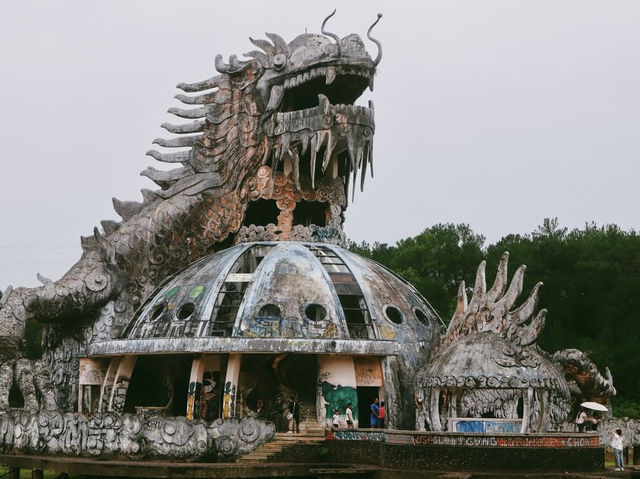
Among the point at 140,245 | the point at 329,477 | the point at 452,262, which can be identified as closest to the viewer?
the point at 329,477

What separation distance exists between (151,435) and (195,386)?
11.6 ft

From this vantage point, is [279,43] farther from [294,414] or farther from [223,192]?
[294,414]

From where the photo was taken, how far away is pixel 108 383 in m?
37.2

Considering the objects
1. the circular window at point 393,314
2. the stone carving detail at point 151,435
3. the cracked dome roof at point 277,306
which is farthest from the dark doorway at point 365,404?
the stone carving detail at point 151,435

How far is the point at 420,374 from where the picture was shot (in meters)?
32.8

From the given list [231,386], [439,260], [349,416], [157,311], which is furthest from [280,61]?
[439,260]

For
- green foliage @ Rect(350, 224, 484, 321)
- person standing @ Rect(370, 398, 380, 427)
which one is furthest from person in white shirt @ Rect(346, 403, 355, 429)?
green foliage @ Rect(350, 224, 484, 321)

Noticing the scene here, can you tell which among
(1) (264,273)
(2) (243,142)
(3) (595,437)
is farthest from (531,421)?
(2) (243,142)

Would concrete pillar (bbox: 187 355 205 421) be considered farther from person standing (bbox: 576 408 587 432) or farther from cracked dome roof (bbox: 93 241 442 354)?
person standing (bbox: 576 408 587 432)

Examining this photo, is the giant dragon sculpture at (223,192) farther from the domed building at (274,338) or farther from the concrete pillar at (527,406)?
the concrete pillar at (527,406)

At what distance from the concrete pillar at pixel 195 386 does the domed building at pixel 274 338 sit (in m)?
0.03

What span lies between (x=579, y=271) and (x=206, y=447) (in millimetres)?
27886

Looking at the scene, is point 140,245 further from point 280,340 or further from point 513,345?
point 513,345

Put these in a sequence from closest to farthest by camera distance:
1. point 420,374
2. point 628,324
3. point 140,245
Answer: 1. point 420,374
2. point 140,245
3. point 628,324
